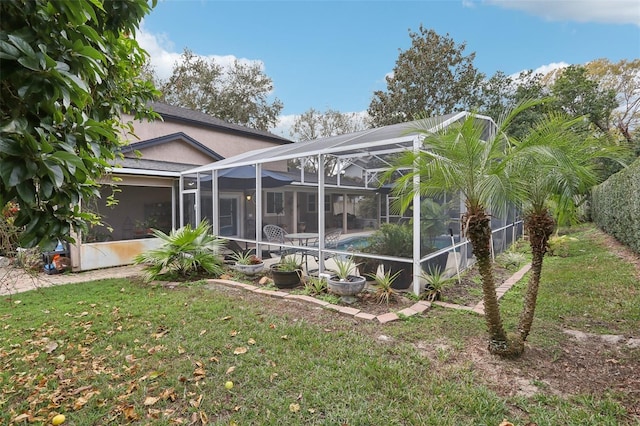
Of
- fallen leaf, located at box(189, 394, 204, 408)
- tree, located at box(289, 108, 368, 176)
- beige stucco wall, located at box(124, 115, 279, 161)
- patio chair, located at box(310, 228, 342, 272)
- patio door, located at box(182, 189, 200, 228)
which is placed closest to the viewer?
fallen leaf, located at box(189, 394, 204, 408)

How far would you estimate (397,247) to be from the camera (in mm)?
5723

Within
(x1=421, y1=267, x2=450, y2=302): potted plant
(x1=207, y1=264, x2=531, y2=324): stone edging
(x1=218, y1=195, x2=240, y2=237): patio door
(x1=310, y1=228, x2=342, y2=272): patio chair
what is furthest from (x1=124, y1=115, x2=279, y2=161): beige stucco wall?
(x1=421, y1=267, x2=450, y2=302): potted plant

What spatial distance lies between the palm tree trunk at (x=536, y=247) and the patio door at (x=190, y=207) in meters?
8.64

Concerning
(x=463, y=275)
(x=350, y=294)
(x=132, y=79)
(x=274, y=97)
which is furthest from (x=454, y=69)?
(x=132, y=79)

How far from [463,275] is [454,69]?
61.2ft

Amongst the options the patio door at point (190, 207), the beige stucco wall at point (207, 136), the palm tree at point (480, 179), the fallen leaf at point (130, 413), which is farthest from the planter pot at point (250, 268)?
the beige stucco wall at point (207, 136)

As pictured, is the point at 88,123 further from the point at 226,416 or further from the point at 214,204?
the point at 214,204

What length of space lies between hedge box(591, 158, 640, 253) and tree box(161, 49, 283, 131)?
22722 mm

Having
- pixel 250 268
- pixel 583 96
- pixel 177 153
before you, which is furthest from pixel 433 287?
pixel 583 96

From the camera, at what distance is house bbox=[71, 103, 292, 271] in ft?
30.0

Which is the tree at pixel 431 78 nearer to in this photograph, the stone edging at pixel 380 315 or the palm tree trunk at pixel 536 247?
the stone edging at pixel 380 315

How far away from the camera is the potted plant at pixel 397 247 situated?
220 inches

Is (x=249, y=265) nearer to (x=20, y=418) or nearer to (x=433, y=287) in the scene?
(x=433, y=287)

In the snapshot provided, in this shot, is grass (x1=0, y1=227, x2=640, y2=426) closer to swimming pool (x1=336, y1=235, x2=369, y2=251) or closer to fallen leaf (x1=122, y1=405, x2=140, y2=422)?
fallen leaf (x1=122, y1=405, x2=140, y2=422)
